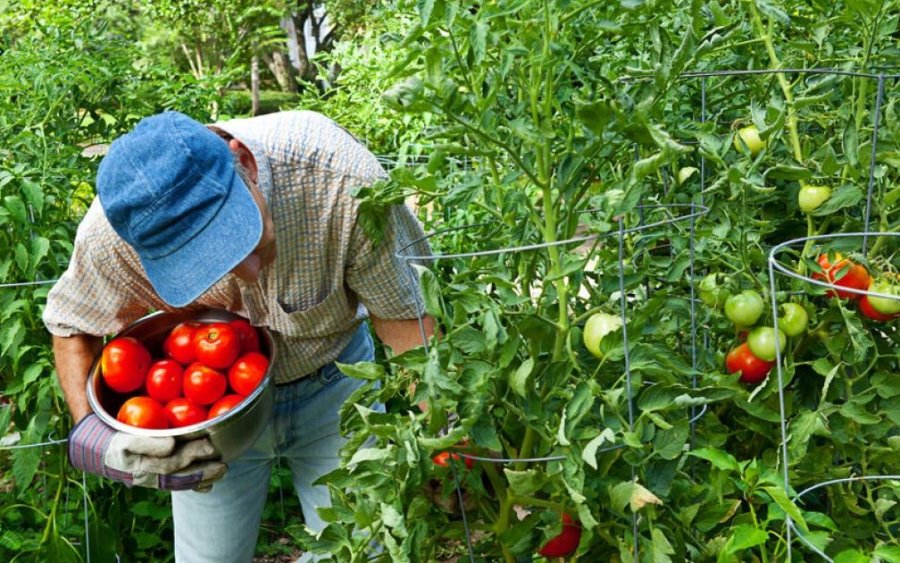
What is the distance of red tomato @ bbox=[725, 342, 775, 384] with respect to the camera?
4.56 feet

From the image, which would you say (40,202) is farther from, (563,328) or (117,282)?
(563,328)

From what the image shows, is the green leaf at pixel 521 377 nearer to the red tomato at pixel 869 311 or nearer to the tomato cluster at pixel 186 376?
the red tomato at pixel 869 311

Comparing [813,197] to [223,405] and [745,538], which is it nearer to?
[745,538]

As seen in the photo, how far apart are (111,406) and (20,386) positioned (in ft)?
1.78

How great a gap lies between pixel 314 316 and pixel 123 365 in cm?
34

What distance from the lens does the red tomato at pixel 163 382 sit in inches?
66.9

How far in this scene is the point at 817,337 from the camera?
1420mm

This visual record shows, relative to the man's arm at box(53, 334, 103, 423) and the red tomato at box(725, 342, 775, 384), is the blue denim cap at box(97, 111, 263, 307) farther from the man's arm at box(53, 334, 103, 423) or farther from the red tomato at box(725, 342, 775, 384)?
the red tomato at box(725, 342, 775, 384)

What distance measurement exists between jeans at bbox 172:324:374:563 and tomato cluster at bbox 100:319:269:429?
8.9 inches

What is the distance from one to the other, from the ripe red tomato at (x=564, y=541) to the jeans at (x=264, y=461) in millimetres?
767

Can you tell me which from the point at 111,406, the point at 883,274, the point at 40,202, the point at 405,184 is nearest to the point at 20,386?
the point at 40,202

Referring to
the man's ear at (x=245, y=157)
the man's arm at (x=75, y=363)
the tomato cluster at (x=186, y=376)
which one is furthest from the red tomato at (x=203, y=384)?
the man's ear at (x=245, y=157)

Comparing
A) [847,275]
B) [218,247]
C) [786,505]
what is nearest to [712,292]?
[847,275]

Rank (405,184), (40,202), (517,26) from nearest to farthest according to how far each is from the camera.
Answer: (517,26) < (405,184) < (40,202)
